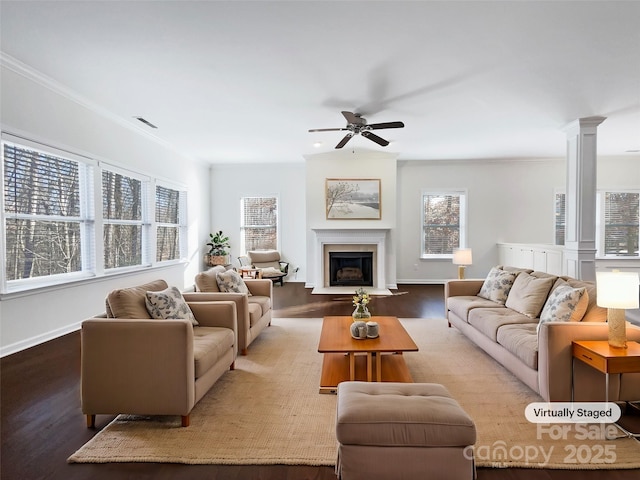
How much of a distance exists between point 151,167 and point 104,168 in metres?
1.29

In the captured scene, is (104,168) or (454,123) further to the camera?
(454,123)

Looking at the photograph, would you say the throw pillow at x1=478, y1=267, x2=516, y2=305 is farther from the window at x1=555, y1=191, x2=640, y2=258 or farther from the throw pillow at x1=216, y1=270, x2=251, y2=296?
the window at x1=555, y1=191, x2=640, y2=258

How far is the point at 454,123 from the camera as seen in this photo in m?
5.63

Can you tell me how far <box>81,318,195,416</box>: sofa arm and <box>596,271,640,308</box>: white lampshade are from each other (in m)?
2.70

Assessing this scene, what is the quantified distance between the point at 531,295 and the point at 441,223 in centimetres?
520

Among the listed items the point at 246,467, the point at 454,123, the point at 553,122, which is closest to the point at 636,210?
the point at 553,122

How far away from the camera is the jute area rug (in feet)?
6.70

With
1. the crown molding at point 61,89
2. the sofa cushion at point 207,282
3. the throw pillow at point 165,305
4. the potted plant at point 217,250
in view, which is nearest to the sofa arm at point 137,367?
the throw pillow at point 165,305

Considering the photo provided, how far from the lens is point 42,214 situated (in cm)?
420

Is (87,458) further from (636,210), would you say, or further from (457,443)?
(636,210)

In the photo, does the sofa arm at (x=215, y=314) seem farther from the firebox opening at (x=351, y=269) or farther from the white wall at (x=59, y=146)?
the firebox opening at (x=351, y=269)

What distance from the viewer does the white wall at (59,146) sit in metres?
3.74

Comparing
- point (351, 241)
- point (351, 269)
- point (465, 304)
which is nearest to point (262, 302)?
point (465, 304)

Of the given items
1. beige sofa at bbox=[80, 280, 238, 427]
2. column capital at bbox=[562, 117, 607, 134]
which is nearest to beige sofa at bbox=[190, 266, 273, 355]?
beige sofa at bbox=[80, 280, 238, 427]
